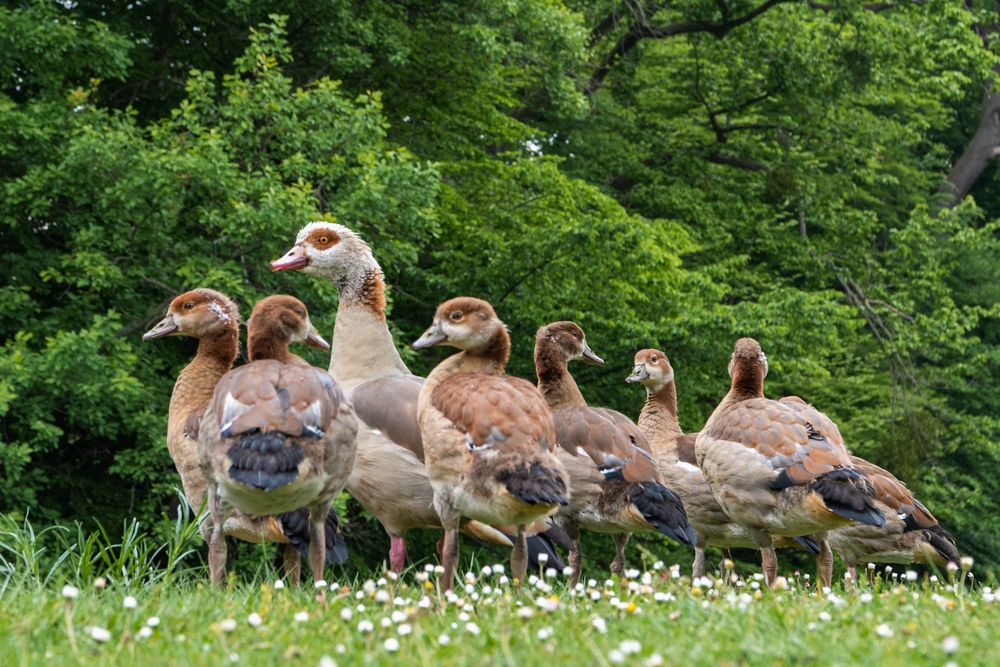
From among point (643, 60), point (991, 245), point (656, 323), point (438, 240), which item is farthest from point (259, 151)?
point (991, 245)

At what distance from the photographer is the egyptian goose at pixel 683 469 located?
9562 mm

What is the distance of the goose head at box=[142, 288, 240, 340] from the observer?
8.41 m

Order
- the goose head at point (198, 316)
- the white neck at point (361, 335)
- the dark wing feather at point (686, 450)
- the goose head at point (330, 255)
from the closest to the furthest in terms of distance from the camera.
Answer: the goose head at point (198, 316), the white neck at point (361, 335), the goose head at point (330, 255), the dark wing feather at point (686, 450)

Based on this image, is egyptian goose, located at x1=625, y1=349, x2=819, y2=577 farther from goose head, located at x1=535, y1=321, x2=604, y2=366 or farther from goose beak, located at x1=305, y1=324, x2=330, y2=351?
goose beak, located at x1=305, y1=324, x2=330, y2=351

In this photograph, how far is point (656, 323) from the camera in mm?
20281

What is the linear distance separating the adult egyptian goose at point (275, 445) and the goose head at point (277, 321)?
28cm

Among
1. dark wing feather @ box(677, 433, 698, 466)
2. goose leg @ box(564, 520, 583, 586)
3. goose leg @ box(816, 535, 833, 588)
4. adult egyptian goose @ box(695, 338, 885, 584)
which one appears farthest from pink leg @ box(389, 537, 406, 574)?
goose leg @ box(816, 535, 833, 588)

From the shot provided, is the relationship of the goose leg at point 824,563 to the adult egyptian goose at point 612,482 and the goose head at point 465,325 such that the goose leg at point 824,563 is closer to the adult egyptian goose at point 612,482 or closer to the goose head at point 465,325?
the adult egyptian goose at point 612,482

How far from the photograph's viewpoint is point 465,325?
297 inches


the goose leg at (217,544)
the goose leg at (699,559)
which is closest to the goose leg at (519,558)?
the goose leg at (217,544)

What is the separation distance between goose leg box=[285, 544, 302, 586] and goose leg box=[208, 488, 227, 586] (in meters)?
0.58

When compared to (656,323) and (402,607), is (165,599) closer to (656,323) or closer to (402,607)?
(402,607)

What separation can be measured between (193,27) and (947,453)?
1678 centimetres

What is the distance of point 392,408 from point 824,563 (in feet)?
10.7
